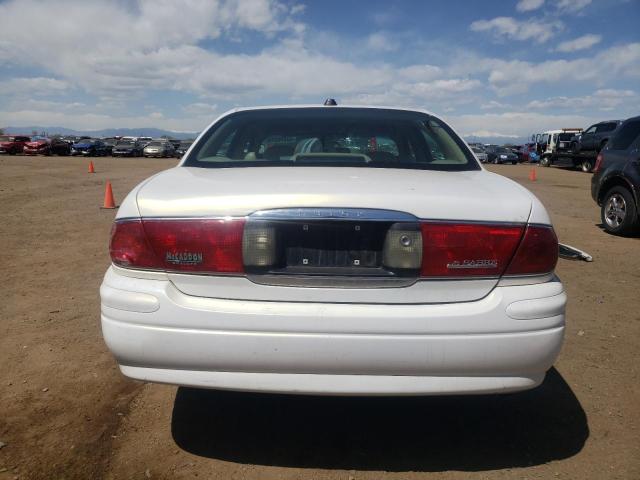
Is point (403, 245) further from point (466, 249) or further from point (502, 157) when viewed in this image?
point (502, 157)

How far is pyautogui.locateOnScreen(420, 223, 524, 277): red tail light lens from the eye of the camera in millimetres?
2088

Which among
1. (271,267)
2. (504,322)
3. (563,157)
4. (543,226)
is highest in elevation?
(543,226)

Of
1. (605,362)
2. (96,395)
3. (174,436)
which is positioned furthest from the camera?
(605,362)

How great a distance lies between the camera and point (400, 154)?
3691mm

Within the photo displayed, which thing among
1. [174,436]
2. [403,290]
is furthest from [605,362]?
[174,436]

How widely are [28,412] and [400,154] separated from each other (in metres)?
2.75

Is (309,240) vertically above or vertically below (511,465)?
above

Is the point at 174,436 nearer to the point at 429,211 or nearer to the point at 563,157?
the point at 429,211

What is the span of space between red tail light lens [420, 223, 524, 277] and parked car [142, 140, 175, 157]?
145 ft

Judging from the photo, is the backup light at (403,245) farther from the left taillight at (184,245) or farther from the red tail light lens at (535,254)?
the left taillight at (184,245)

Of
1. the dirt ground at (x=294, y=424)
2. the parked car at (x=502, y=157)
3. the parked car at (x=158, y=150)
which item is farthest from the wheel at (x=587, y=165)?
the parked car at (x=158, y=150)

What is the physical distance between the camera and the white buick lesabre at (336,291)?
2.05m

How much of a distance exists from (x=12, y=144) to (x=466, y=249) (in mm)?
44958

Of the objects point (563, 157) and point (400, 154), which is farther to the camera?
point (563, 157)
